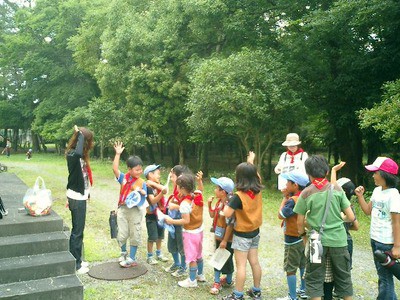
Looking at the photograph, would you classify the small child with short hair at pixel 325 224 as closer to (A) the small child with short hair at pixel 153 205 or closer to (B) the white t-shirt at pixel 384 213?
(B) the white t-shirt at pixel 384 213

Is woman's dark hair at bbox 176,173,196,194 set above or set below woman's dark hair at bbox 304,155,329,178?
below

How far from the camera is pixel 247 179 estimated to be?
4.50 metres

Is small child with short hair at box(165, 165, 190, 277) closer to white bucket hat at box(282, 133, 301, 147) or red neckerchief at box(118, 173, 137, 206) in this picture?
red neckerchief at box(118, 173, 137, 206)

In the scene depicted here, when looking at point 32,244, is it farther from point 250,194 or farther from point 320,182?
point 320,182

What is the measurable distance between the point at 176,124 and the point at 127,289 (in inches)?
546

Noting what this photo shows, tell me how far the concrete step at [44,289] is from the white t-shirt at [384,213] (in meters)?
3.44

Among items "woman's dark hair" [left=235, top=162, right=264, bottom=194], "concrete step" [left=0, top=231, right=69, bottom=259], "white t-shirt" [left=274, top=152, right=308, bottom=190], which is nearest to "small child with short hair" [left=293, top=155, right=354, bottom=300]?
"woman's dark hair" [left=235, top=162, right=264, bottom=194]

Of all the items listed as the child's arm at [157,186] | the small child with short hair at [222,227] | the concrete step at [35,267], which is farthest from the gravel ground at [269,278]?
the child's arm at [157,186]

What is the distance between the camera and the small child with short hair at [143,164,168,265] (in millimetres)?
5632

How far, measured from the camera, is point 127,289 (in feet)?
16.6

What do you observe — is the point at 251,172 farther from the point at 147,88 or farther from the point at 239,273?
the point at 147,88

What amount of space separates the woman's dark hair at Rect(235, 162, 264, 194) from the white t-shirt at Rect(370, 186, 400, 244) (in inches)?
50.9

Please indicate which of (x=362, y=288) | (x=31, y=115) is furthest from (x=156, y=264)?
(x=31, y=115)

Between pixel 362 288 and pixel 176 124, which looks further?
pixel 176 124
